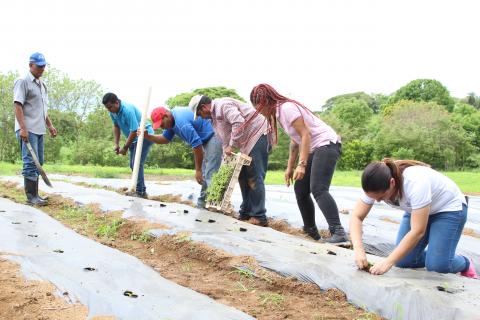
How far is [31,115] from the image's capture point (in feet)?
17.1

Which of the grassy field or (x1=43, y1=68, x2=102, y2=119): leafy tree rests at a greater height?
(x1=43, y1=68, x2=102, y2=119): leafy tree

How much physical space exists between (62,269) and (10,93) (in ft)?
66.3

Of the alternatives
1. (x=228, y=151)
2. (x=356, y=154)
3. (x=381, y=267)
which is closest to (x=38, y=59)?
(x=228, y=151)

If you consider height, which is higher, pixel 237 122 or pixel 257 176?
pixel 237 122

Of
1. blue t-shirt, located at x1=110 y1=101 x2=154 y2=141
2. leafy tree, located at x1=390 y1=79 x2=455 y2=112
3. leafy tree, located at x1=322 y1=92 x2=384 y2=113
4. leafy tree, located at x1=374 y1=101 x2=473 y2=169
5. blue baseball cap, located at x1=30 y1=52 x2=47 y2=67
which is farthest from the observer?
leafy tree, located at x1=322 y1=92 x2=384 y2=113

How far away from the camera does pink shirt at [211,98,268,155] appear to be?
453 cm

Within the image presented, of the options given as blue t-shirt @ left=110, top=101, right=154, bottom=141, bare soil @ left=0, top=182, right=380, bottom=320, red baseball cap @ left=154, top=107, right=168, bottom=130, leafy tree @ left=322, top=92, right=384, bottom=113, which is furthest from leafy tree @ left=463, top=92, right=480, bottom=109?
bare soil @ left=0, top=182, right=380, bottom=320

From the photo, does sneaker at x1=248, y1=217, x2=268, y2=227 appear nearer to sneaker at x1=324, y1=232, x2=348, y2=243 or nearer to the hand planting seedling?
the hand planting seedling

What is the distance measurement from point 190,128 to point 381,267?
2810 mm

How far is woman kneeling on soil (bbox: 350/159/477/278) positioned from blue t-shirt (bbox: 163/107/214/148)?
2.45 meters

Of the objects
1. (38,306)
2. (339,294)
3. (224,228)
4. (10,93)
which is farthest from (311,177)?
(10,93)

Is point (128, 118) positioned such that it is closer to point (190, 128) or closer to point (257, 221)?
point (190, 128)

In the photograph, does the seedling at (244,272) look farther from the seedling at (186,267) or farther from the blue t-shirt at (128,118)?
the blue t-shirt at (128,118)

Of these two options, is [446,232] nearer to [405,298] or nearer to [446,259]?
[446,259]
